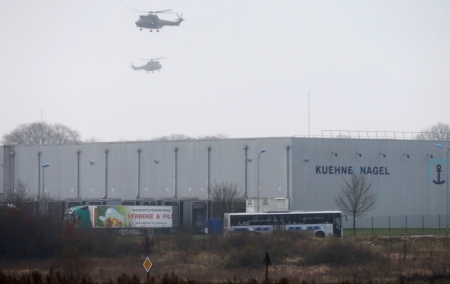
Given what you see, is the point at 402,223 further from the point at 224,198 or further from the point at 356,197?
the point at 224,198

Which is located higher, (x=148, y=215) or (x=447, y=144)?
(x=447, y=144)

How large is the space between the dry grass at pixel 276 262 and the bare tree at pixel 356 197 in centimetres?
1555

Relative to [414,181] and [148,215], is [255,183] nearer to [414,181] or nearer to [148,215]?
[148,215]

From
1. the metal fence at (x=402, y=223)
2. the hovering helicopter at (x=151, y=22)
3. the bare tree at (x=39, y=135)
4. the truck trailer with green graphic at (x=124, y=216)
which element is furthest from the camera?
the bare tree at (x=39, y=135)

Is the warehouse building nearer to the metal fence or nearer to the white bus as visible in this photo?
the metal fence

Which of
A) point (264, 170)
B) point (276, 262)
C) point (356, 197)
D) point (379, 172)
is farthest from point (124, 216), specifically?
point (379, 172)

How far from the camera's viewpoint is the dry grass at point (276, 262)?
32438 mm

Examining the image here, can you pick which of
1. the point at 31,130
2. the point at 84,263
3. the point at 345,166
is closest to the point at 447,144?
the point at 345,166

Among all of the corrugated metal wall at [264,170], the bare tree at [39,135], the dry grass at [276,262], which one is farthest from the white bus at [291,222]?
the bare tree at [39,135]

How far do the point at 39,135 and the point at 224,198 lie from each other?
73482 mm

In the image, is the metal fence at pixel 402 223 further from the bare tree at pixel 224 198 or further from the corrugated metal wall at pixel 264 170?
the bare tree at pixel 224 198

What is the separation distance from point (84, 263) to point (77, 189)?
161ft

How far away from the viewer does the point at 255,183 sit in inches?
Result: 2773

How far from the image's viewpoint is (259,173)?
7044cm
